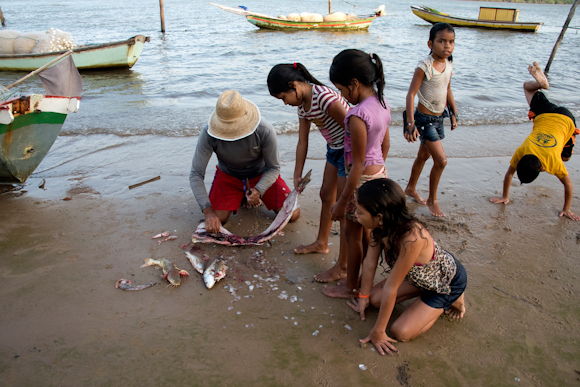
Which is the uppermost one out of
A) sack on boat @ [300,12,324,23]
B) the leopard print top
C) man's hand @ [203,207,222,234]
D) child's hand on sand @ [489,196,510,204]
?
sack on boat @ [300,12,324,23]

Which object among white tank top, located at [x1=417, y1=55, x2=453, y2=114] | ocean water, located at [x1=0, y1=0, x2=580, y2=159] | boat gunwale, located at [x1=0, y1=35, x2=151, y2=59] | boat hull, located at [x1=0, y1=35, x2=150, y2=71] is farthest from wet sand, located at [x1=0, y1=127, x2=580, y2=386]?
boat hull, located at [x1=0, y1=35, x2=150, y2=71]

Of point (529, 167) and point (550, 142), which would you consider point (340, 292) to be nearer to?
point (529, 167)

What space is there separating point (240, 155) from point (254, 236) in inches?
29.9

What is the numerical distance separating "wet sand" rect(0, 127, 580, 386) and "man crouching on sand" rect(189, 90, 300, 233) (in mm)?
265

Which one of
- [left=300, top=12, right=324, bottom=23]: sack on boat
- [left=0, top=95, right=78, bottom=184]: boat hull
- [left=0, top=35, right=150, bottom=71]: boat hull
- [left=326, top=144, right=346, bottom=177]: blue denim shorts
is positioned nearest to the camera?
[left=326, top=144, right=346, bottom=177]: blue denim shorts

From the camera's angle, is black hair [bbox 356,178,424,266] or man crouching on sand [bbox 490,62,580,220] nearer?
black hair [bbox 356,178,424,266]

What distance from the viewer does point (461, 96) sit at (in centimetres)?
969

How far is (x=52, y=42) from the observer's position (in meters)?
11.4

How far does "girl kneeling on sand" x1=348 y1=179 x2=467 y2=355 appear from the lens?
2.11 metres

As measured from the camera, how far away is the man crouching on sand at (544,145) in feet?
12.3

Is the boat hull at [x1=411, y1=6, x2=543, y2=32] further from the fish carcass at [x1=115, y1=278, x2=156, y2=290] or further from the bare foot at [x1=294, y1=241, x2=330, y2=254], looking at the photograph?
the fish carcass at [x1=115, y1=278, x2=156, y2=290]

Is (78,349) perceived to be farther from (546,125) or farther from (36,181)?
(546,125)

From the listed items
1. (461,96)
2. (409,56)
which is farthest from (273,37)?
(461,96)

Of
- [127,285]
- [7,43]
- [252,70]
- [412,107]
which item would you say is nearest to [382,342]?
[127,285]
